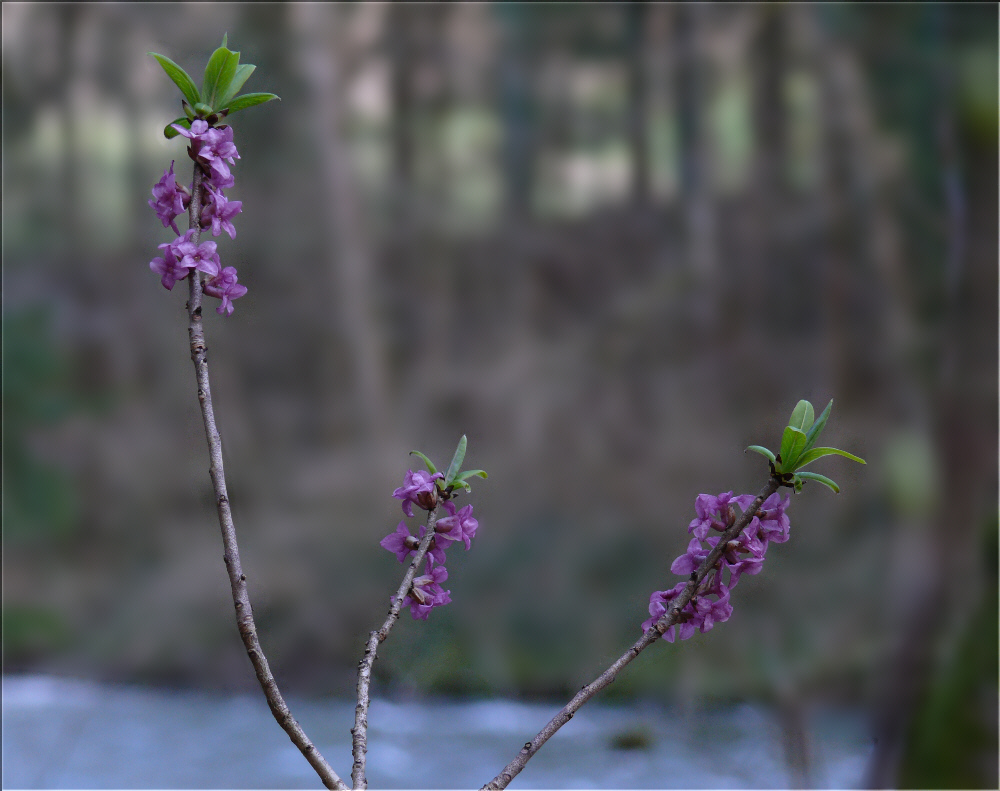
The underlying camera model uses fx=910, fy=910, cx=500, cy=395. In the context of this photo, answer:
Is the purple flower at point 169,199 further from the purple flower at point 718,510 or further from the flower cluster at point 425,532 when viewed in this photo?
the purple flower at point 718,510

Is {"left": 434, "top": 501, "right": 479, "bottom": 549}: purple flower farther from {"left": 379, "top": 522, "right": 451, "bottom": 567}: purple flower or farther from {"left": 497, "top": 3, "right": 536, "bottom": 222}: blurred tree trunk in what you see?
{"left": 497, "top": 3, "right": 536, "bottom": 222}: blurred tree trunk

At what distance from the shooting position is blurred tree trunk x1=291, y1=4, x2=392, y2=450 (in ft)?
4.05

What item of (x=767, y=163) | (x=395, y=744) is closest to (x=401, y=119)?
(x=767, y=163)

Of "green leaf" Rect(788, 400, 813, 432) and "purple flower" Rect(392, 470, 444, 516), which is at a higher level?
"green leaf" Rect(788, 400, 813, 432)

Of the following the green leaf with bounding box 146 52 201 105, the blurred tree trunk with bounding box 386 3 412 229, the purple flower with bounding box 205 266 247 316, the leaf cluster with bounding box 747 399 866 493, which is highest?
the blurred tree trunk with bounding box 386 3 412 229

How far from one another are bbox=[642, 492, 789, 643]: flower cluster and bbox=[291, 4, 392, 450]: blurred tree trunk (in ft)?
2.82

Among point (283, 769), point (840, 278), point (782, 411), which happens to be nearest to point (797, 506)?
point (782, 411)

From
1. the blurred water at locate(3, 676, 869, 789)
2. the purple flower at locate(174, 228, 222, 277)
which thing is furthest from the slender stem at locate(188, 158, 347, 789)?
the blurred water at locate(3, 676, 869, 789)

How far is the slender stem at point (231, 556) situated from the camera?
0.38 meters

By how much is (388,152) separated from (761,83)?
1.68ft

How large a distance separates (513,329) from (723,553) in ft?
2.82

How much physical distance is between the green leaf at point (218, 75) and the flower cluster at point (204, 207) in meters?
0.01

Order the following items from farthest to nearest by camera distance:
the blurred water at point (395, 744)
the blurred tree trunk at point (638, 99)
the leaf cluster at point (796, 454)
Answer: the blurred tree trunk at point (638, 99) → the blurred water at point (395, 744) → the leaf cluster at point (796, 454)

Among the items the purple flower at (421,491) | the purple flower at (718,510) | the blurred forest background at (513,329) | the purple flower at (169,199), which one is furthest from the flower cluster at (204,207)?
the blurred forest background at (513,329)
